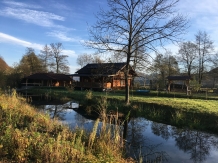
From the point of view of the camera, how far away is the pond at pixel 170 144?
724 cm

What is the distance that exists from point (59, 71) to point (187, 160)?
170ft

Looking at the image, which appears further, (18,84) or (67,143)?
(18,84)

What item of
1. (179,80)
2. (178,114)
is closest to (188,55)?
(179,80)

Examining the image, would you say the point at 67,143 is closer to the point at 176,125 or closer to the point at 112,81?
the point at 176,125

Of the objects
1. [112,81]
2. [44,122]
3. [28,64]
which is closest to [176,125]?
[44,122]

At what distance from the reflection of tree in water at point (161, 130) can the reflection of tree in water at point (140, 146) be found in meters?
0.51

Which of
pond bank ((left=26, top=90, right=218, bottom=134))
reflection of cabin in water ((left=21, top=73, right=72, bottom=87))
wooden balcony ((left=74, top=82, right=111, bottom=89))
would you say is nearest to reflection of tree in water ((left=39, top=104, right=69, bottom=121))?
pond bank ((left=26, top=90, right=218, bottom=134))

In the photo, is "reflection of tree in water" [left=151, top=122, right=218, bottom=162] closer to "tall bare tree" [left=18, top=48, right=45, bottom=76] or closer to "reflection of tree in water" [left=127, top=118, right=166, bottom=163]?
"reflection of tree in water" [left=127, top=118, right=166, bottom=163]

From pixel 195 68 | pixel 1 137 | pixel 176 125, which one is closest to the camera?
pixel 1 137

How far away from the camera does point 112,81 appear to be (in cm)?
3294

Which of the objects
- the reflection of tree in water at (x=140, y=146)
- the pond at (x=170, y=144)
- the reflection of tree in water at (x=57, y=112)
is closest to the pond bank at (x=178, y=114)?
the pond at (x=170, y=144)

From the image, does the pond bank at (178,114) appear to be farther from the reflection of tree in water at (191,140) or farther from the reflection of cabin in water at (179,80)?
the reflection of cabin in water at (179,80)

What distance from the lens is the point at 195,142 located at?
904 cm

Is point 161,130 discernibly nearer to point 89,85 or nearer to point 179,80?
point 179,80
